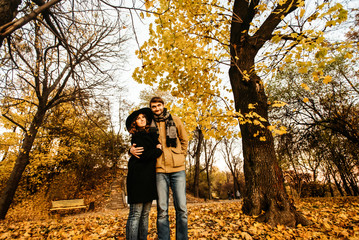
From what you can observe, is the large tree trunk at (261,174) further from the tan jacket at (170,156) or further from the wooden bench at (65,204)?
the wooden bench at (65,204)

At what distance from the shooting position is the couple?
2.16 m

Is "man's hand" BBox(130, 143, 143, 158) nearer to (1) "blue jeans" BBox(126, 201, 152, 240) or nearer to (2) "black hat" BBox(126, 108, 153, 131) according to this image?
(2) "black hat" BBox(126, 108, 153, 131)

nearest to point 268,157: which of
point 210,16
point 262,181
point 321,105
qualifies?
point 262,181

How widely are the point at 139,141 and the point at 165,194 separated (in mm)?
790

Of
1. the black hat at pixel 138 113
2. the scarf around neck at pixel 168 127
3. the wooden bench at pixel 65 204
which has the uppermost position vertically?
the black hat at pixel 138 113

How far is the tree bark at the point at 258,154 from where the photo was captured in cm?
337

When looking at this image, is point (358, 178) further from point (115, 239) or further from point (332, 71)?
point (115, 239)

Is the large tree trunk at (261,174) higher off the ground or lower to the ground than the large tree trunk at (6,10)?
lower

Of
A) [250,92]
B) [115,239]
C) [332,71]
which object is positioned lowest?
[115,239]

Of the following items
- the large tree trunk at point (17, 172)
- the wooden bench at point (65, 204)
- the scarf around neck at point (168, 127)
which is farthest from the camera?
the wooden bench at point (65, 204)

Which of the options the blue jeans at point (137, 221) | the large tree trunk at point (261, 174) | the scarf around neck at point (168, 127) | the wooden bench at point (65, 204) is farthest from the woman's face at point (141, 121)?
Result: the wooden bench at point (65, 204)

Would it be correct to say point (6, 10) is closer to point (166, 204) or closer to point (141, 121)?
point (141, 121)

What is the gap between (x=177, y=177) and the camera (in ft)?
7.56

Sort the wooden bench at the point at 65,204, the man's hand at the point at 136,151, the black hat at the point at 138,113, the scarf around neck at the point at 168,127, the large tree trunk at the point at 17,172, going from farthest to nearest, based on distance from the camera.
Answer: the wooden bench at the point at 65,204 → the large tree trunk at the point at 17,172 → the black hat at the point at 138,113 → the scarf around neck at the point at 168,127 → the man's hand at the point at 136,151
